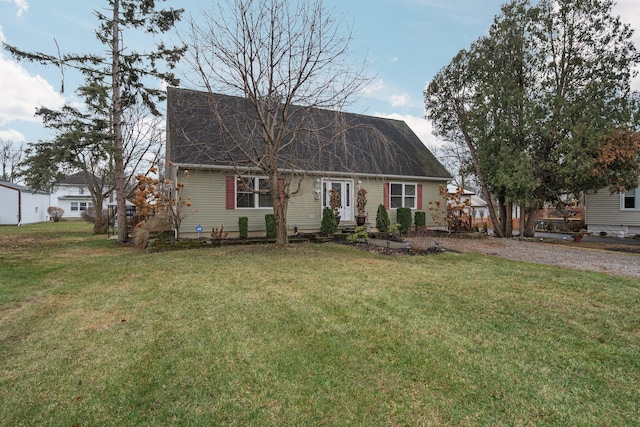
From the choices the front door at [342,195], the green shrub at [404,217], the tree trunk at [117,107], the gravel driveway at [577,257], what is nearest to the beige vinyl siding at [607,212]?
the gravel driveway at [577,257]

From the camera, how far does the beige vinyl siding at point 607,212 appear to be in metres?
16.3

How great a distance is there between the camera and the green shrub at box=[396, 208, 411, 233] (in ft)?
46.4

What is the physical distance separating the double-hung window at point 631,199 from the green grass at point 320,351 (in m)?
14.2

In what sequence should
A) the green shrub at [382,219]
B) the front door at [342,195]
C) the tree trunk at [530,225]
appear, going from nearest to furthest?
the front door at [342,195] < the green shrub at [382,219] < the tree trunk at [530,225]

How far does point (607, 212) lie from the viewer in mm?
17125

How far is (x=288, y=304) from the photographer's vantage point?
463cm

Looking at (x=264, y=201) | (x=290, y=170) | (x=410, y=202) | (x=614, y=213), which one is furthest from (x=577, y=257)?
(x=614, y=213)

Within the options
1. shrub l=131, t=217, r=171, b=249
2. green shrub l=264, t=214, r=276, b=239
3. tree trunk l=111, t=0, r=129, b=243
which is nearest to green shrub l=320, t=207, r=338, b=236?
green shrub l=264, t=214, r=276, b=239

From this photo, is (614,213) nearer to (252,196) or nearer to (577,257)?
(577,257)

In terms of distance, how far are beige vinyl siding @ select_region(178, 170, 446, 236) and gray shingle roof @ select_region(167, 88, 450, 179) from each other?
615 millimetres

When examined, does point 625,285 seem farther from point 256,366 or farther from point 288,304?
point 256,366

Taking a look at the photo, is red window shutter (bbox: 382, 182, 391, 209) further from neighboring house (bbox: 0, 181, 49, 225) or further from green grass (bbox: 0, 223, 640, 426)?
neighboring house (bbox: 0, 181, 49, 225)

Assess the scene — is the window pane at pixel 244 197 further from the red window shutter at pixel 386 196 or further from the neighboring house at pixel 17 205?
the neighboring house at pixel 17 205

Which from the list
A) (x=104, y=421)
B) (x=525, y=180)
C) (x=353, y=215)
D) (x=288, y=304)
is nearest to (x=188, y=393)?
(x=104, y=421)
